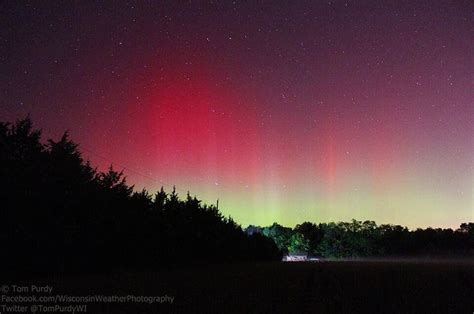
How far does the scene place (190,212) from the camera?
178 feet

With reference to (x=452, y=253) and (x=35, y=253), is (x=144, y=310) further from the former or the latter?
(x=452, y=253)

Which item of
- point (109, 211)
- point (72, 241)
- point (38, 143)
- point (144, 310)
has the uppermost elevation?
point (38, 143)

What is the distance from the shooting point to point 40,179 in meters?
29.4

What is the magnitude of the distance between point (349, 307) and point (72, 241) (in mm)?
21326

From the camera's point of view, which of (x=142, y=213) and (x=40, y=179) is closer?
(x=40, y=179)

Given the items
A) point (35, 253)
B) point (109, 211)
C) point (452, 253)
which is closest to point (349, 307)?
point (35, 253)

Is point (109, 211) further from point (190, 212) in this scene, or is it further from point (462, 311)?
A: point (462, 311)

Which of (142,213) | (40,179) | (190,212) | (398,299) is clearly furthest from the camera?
(190,212)

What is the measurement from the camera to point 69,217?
3059 cm

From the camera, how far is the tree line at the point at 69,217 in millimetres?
26844

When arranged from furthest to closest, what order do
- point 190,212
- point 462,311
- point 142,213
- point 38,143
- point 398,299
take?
point 190,212
point 142,213
point 38,143
point 398,299
point 462,311

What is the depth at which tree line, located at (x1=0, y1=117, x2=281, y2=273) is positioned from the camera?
88.1 feet

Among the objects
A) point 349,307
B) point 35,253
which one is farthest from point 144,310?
point 35,253

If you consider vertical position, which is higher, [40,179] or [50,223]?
[40,179]
